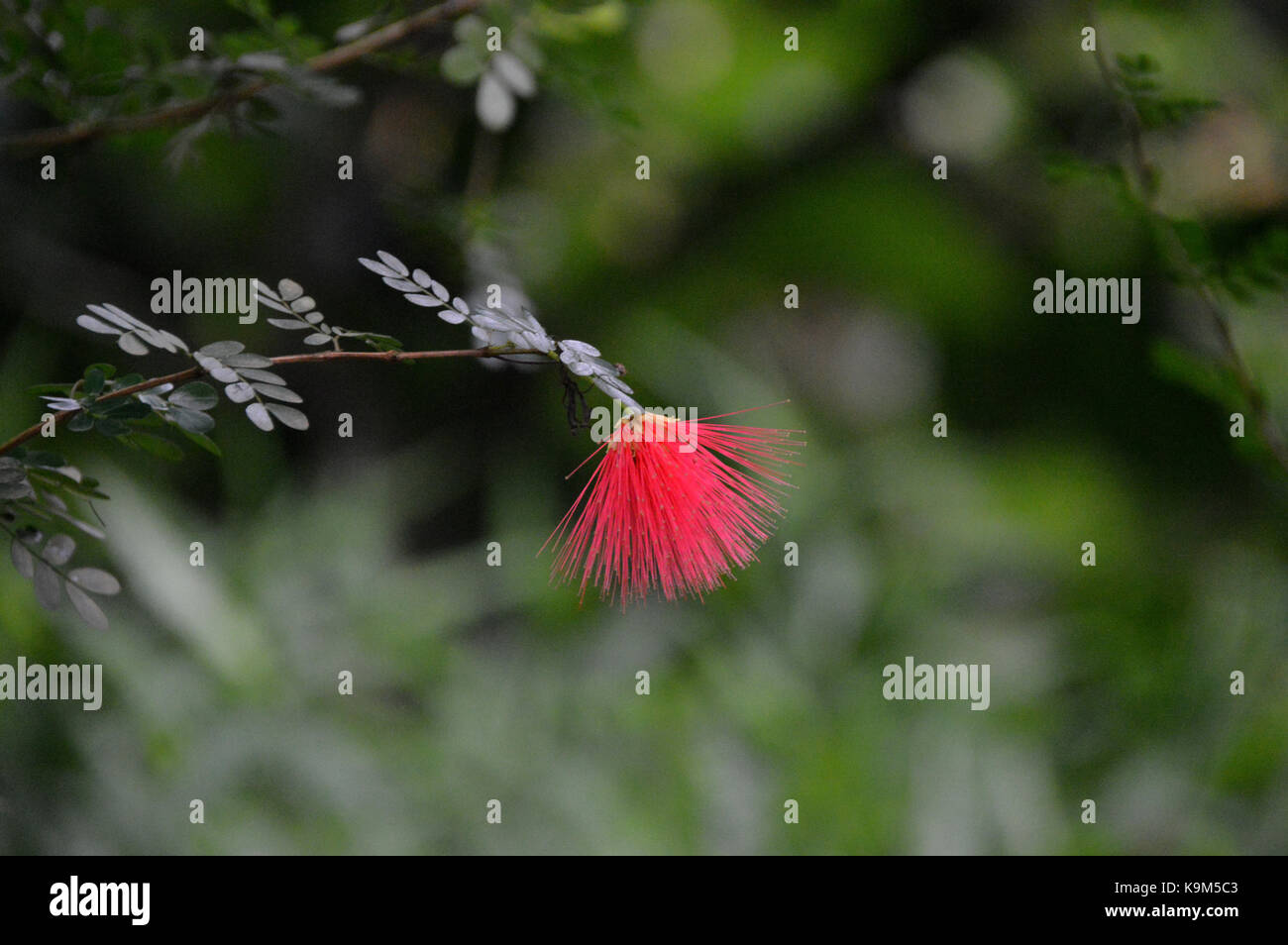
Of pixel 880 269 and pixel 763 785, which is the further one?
pixel 880 269

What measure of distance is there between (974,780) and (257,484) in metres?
1.31

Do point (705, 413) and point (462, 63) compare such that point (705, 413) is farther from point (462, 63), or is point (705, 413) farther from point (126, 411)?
point (126, 411)

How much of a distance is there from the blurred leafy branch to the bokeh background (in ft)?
1.24

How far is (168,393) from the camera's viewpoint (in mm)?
Answer: 561

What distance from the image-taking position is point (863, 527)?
7.18 ft

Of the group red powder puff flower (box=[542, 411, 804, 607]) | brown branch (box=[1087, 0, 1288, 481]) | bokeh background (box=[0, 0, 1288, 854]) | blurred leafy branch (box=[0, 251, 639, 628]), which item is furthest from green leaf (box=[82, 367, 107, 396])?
brown branch (box=[1087, 0, 1288, 481])

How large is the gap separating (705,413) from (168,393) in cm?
165

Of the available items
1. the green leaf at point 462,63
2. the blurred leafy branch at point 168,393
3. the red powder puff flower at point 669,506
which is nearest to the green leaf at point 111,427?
the blurred leafy branch at point 168,393

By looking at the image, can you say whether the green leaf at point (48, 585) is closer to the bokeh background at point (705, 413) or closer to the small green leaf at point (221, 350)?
the small green leaf at point (221, 350)

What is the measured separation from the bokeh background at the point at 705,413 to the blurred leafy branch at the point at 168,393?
0.38 metres

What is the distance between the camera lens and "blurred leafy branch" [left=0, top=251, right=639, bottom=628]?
535 millimetres
